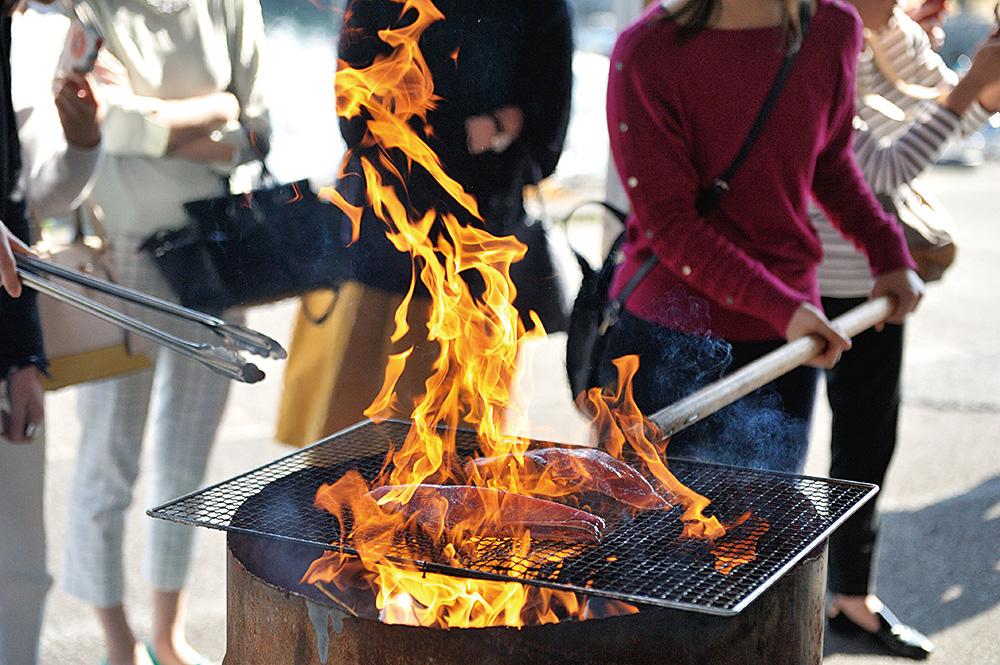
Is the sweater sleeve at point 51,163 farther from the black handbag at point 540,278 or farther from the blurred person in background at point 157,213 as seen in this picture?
the black handbag at point 540,278

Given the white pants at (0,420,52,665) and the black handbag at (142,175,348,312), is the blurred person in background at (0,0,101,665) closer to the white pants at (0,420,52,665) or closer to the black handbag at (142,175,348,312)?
the white pants at (0,420,52,665)

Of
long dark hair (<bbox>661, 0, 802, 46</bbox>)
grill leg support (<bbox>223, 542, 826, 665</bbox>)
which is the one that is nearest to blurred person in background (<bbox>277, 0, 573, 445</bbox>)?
long dark hair (<bbox>661, 0, 802, 46</bbox>)

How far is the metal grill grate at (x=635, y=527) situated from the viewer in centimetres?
168

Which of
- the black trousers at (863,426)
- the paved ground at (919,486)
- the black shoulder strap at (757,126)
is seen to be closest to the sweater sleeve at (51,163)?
the paved ground at (919,486)

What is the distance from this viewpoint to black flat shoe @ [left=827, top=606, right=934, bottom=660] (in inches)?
143

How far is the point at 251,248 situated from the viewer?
3223 millimetres

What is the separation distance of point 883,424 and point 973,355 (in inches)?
159

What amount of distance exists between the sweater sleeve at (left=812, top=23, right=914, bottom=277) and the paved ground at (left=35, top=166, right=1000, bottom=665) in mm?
1313

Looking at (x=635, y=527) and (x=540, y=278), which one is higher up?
(x=635, y=527)

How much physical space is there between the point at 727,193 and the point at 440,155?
78 centimetres

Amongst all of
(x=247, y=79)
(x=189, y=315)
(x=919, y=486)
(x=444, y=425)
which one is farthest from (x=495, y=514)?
(x=919, y=486)

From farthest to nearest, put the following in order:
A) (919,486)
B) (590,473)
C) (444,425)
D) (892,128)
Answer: (919,486) < (892,128) < (444,425) < (590,473)

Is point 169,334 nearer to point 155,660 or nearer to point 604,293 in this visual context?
point 604,293

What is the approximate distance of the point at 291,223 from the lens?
3227mm
